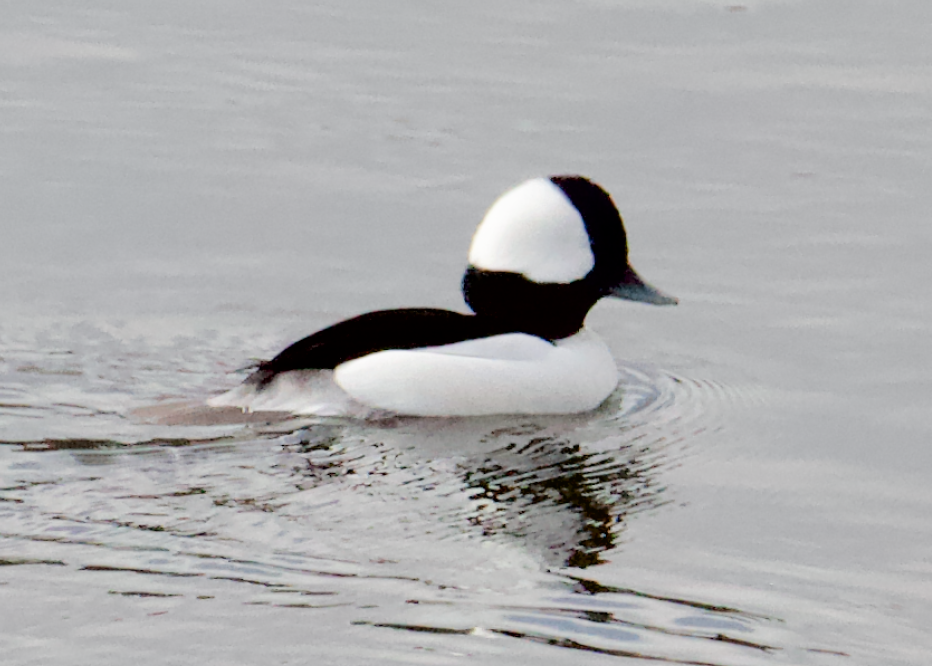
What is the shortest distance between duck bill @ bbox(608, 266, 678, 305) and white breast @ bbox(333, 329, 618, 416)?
1.87 feet

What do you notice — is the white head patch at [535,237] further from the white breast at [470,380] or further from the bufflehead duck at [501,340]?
the white breast at [470,380]

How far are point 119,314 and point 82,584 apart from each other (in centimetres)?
319

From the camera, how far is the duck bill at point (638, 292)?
26.0 feet

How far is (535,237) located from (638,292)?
57cm

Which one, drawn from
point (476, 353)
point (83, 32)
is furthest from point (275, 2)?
point (476, 353)

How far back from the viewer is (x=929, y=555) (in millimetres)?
6141

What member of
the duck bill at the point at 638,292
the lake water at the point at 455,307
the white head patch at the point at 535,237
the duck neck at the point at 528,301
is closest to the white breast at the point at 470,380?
the lake water at the point at 455,307

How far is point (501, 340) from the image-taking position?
7445 mm

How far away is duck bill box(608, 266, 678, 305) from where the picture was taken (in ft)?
26.0

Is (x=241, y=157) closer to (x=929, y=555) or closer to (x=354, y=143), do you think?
(x=354, y=143)

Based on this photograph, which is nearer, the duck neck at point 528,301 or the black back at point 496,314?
the black back at point 496,314

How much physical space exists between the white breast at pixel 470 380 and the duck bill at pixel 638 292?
0.57 metres

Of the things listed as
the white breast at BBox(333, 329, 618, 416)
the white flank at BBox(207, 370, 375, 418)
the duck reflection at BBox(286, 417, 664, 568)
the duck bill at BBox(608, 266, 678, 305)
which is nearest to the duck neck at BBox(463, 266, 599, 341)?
the duck bill at BBox(608, 266, 678, 305)

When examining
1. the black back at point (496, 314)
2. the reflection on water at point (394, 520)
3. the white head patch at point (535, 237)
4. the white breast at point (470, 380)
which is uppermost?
the white head patch at point (535, 237)
